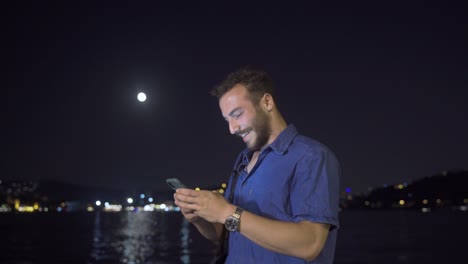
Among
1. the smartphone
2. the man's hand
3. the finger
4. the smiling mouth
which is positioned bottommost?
the man's hand

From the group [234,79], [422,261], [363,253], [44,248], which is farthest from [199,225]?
[44,248]

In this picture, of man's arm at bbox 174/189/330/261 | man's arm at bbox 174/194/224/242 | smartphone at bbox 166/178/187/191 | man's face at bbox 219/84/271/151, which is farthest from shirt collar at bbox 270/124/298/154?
man's arm at bbox 174/194/224/242

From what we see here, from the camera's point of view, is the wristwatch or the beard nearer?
the wristwatch

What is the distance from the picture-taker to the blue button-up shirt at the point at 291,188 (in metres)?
2.73

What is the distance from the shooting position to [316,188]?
2744 mm

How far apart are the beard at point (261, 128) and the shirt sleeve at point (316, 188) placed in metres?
0.32

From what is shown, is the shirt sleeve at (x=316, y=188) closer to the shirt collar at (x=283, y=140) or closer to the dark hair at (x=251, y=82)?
the shirt collar at (x=283, y=140)

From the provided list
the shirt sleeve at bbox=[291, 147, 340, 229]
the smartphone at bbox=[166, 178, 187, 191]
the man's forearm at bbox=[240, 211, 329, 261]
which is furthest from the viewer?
the smartphone at bbox=[166, 178, 187, 191]

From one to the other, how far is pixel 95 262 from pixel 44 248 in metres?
22.4

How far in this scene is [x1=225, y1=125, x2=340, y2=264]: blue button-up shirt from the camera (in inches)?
107

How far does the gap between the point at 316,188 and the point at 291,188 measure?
16 cm

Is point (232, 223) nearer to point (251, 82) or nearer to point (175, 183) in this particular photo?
point (175, 183)

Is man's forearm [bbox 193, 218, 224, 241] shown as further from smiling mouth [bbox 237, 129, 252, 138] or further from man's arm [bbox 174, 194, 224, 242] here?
smiling mouth [bbox 237, 129, 252, 138]

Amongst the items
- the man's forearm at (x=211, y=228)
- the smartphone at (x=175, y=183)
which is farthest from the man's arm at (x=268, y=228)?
the man's forearm at (x=211, y=228)
